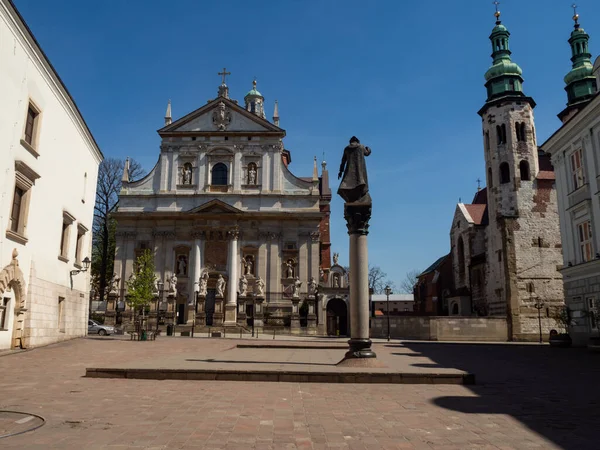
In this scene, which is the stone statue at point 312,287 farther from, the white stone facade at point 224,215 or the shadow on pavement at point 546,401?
the shadow on pavement at point 546,401

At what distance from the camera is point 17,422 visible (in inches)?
248

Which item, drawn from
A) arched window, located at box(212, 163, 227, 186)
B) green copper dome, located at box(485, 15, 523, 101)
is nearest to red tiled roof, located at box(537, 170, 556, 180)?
green copper dome, located at box(485, 15, 523, 101)

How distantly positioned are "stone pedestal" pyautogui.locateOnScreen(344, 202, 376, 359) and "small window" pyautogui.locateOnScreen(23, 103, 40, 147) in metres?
12.2

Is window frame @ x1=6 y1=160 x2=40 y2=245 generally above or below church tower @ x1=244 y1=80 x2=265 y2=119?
below

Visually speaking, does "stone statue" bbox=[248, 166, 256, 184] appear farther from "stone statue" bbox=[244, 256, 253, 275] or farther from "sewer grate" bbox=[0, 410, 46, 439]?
"sewer grate" bbox=[0, 410, 46, 439]

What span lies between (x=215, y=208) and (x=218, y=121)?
9.10 metres

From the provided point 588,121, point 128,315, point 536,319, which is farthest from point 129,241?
point 588,121

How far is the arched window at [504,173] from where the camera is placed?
144ft

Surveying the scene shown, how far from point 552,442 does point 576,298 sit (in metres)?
22.3

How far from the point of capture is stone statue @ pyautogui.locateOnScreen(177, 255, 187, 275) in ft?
159

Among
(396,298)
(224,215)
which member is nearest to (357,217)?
(224,215)

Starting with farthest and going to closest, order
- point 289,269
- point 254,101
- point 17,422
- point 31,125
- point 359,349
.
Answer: point 254,101 → point 289,269 → point 31,125 → point 359,349 → point 17,422

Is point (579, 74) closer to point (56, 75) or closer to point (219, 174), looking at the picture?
point (219, 174)

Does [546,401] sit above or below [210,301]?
below
